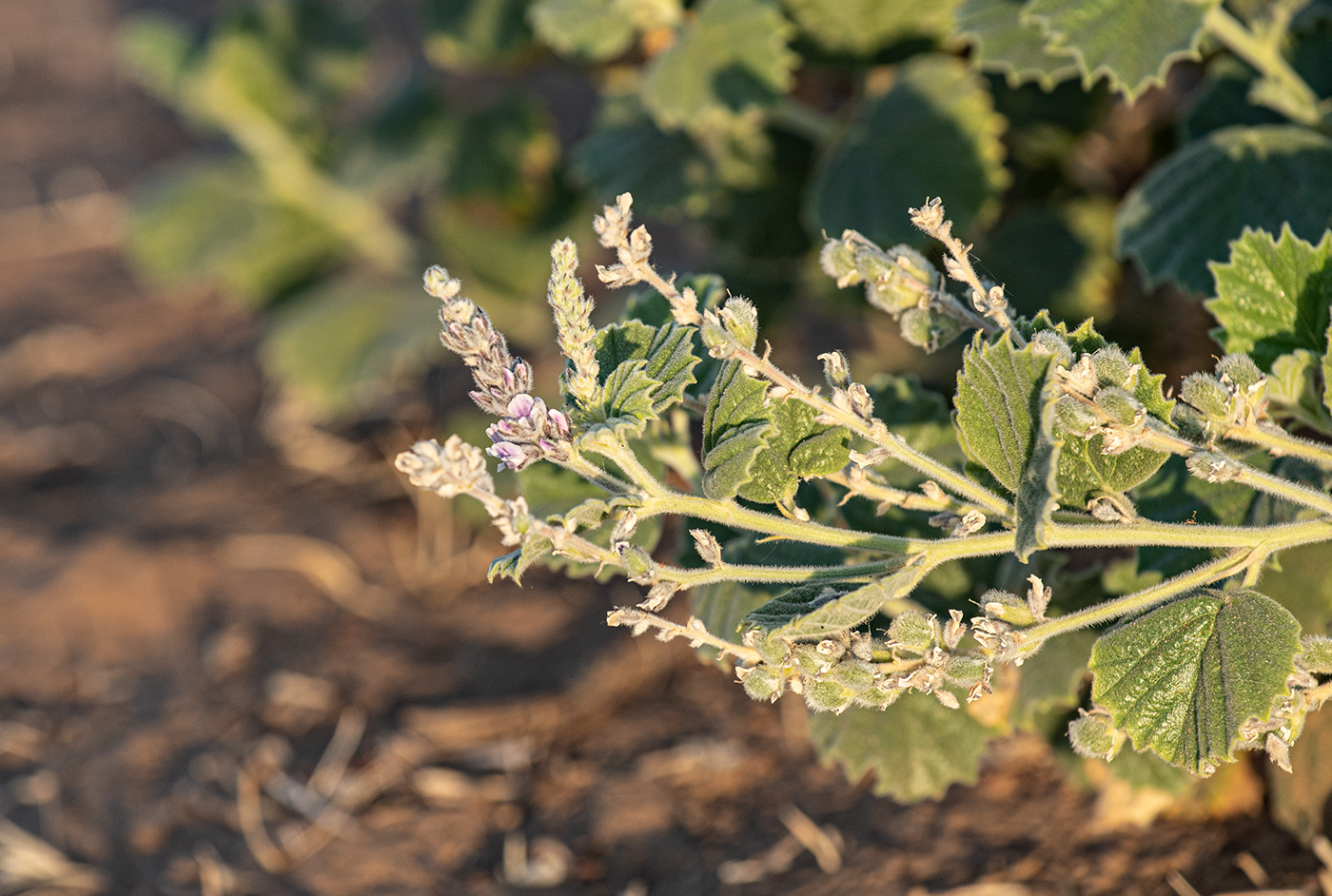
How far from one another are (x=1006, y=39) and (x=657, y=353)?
103cm

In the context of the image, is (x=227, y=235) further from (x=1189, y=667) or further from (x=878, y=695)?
(x=1189, y=667)

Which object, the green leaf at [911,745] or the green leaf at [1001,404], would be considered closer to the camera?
the green leaf at [1001,404]

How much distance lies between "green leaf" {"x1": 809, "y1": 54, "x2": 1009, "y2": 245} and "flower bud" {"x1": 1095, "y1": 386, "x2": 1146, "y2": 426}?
121cm

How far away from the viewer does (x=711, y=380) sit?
4.53 ft

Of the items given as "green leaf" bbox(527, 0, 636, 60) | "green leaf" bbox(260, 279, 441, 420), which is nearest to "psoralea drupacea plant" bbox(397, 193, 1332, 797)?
"green leaf" bbox(527, 0, 636, 60)

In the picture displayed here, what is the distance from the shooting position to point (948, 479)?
1104mm

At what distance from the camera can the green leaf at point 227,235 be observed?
11.1 feet

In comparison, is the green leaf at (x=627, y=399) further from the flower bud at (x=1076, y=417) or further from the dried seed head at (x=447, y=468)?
the flower bud at (x=1076, y=417)

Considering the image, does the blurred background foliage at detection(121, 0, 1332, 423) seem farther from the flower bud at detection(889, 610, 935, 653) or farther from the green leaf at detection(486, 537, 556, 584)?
the green leaf at detection(486, 537, 556, 584)

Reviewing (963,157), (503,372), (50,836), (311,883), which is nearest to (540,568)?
(311,883)

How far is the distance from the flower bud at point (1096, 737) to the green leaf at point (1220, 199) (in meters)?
0.82

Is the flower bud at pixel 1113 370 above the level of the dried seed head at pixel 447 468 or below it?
above

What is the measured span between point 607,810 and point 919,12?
1672 mm

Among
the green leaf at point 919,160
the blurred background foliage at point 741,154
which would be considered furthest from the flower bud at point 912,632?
the green leaf at point 919,160
